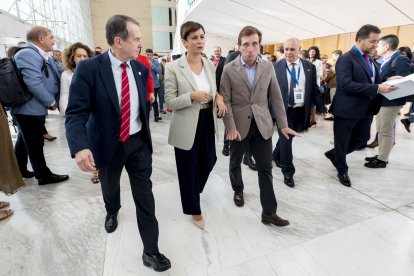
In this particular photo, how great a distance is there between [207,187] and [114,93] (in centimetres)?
170

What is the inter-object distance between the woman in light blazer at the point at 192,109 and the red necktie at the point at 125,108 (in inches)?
15.0

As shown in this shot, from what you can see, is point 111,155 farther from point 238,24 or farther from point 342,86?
point 238,24

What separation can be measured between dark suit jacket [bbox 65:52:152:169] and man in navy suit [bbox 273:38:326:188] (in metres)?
1.76

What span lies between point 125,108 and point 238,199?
4.82 feet

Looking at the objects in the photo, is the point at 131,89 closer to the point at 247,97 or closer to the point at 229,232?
the point at 247,97

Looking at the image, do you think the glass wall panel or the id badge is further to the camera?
the glass wall panel

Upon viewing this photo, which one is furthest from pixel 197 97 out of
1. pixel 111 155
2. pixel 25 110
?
pixel 25 110

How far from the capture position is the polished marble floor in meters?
1.72

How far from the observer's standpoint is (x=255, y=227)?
2.14 metres

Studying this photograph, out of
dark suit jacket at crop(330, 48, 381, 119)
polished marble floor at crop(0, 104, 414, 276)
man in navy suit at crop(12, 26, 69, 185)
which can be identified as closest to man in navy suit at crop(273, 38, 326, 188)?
dark suit jacket at crop(330, 48, 381, 119)

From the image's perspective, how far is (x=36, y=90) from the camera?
2611 mm

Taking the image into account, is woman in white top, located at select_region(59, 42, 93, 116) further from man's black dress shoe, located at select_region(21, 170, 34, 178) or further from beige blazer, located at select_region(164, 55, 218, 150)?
beige blazer, located at select_region(164, 55, 218, 150)

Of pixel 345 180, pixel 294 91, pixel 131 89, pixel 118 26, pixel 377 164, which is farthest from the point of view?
pixel 377 164

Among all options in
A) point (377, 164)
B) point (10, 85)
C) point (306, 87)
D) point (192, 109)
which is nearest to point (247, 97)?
point (192, 109)
